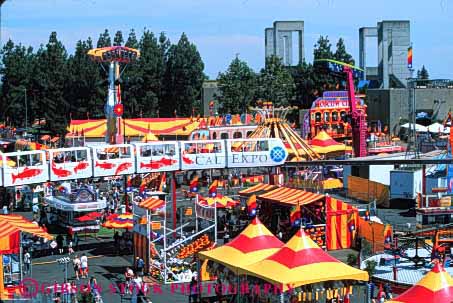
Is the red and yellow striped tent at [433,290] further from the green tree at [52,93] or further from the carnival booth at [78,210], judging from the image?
the green tree at [52,93]

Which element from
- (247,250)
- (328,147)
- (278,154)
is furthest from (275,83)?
(247,250)

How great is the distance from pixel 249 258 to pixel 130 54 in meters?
33.4

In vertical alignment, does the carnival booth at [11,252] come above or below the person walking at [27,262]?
above

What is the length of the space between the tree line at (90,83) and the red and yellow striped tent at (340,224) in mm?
50869

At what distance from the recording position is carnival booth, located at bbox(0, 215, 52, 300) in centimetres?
1997

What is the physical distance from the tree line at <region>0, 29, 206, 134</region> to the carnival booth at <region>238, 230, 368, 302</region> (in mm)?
60826

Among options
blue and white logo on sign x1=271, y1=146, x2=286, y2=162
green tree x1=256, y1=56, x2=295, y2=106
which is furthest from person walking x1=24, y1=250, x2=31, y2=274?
green tree x1=256, y1=56, x2=295, y2=106

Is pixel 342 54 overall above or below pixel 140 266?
above

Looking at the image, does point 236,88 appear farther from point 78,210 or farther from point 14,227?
point 14,227

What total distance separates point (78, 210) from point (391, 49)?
48.4 m

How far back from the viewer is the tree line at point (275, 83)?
3103 inches

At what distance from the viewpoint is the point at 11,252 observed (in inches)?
795

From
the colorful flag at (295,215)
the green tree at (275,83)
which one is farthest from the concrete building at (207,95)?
the colorful flag at (295,215)

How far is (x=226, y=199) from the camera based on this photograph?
35688mm
